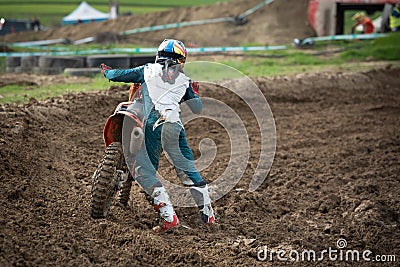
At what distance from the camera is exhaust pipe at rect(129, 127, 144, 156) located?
6.41 m

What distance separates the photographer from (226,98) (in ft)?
42.4

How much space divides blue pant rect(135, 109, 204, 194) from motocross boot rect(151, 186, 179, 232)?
0.07 meters

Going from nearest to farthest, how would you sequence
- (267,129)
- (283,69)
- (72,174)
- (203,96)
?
(72,174), (267,129), (203,96), (283,69)

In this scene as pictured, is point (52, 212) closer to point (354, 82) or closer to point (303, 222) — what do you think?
point (303, 222)

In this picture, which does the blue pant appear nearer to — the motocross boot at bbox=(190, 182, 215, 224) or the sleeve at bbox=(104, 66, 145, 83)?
the motocross boot at bbox=(190, 182, 215, 224)

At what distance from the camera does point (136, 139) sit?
252 inches

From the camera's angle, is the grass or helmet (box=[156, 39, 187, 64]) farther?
the grass

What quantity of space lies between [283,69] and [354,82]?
2228 millimetres

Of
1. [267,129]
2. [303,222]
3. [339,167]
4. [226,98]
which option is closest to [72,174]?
[303,222]

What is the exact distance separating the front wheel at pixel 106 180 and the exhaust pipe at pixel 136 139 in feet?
0.41

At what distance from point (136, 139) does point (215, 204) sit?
5.06 feet

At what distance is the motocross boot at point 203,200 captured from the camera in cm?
660

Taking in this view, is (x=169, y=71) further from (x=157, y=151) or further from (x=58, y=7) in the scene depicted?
(x=58, y=7)

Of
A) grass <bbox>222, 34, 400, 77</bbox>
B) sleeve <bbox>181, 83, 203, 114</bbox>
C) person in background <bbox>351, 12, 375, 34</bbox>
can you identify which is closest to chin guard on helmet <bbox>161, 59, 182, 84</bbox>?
sleeve <bbox>181, 83, 203, 114</bbox>
